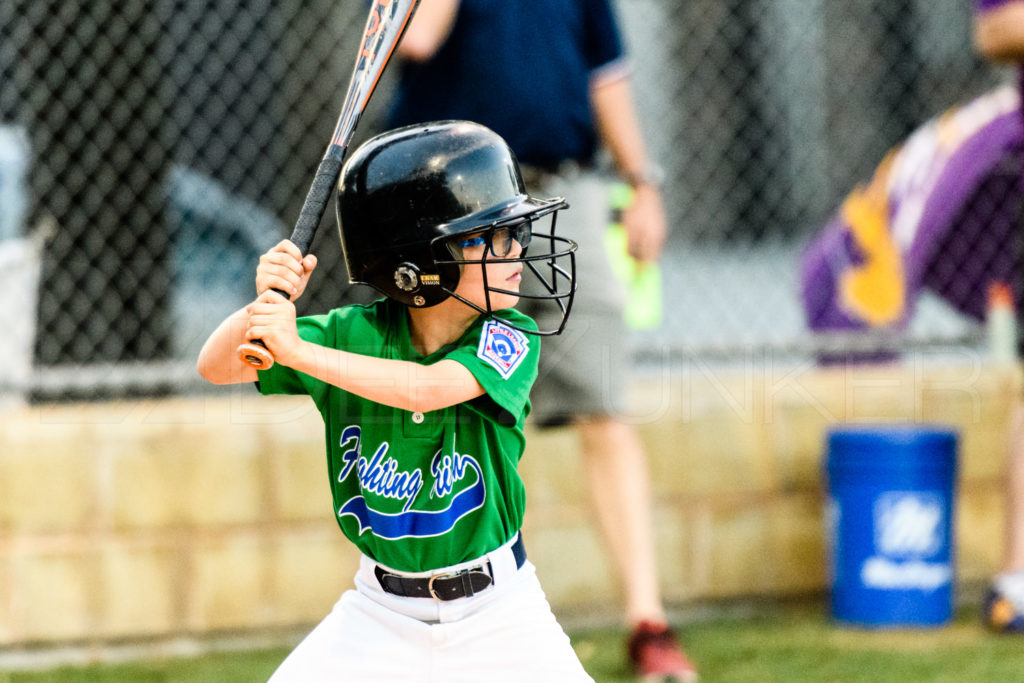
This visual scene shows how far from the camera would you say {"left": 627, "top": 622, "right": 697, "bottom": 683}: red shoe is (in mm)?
3133

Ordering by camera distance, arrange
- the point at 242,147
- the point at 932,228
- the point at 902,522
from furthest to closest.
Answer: the point at 242,147 → the point at 932,228 → the point at 902,522

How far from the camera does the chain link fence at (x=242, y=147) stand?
162 inches

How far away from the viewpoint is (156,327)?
4.32m

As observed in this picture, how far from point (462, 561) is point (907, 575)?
85.3 inches

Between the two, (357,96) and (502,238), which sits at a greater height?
(357,96)

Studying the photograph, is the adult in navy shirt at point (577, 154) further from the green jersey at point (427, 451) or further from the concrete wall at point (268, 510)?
the green jersey at point (427, 451)

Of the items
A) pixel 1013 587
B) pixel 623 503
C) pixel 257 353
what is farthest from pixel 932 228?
pixel 257 353

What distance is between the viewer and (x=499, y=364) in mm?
2035

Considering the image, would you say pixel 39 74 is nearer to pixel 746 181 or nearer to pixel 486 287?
pixel 486 287

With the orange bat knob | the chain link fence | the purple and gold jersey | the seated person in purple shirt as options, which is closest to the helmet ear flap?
the orange bat knob

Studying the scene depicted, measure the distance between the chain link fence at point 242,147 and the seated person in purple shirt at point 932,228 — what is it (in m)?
0.26

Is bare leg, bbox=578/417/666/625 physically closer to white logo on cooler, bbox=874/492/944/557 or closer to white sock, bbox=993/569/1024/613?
white logo on cooler, bbox=874/492/944/557

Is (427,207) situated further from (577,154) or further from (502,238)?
(577,154)

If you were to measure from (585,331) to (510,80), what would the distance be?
0.67m
